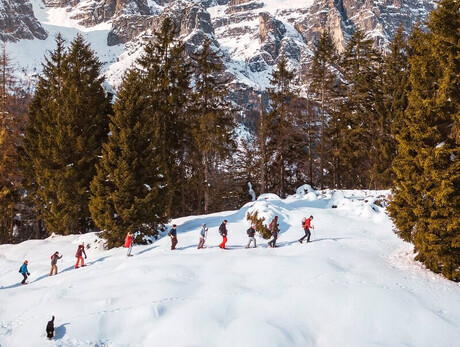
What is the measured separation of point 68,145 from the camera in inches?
993

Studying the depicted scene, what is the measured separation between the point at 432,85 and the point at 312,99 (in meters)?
19.5

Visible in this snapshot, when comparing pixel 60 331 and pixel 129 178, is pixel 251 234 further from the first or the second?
pixel 60 331

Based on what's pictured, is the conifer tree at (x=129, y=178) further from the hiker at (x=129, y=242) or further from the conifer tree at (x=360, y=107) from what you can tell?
the conifer tree at (x=360, y=107)

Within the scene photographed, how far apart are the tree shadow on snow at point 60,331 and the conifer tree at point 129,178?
29.2 ft

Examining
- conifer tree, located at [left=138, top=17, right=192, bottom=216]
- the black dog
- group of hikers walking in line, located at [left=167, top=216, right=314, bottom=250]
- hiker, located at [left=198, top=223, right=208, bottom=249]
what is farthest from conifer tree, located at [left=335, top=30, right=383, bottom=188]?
the black dog

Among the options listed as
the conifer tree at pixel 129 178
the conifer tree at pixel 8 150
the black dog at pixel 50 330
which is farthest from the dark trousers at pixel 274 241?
the conifer tree at pixel 8 150

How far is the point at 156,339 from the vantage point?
10398 mm

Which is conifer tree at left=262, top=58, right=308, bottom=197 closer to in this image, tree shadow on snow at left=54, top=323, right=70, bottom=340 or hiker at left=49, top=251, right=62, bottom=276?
hiker at left=49, top=251, right=62, bottom=276

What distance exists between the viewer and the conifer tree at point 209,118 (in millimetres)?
27625

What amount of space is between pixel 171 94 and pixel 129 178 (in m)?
10.8

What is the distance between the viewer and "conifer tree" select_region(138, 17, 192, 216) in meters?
27.6

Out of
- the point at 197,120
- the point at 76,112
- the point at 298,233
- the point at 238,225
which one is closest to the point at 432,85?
the point at 298,233

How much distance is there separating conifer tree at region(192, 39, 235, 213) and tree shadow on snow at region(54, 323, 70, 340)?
17.3 meters

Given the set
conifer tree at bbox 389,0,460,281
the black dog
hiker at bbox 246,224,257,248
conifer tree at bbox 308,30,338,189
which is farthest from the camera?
conifer tree at bbox 308,30,338,189
